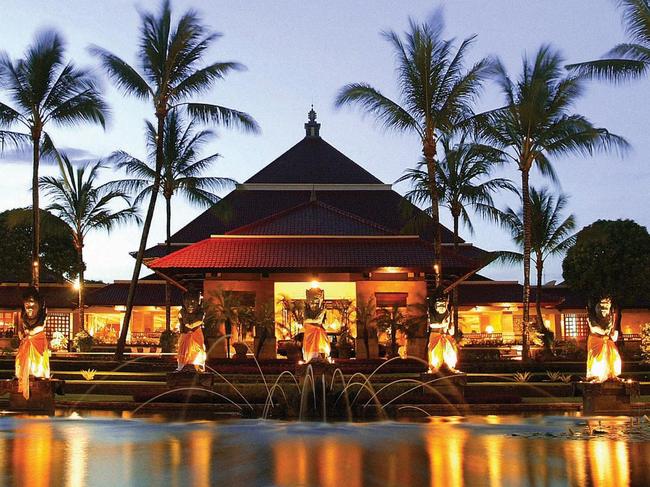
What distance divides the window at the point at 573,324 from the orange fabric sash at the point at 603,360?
3350cm

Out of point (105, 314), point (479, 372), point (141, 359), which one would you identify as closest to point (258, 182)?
point (105, 314)

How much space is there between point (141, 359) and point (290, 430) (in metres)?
16.7

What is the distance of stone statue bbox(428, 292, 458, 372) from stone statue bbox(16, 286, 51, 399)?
29.8ft

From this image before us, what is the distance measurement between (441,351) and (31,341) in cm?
963

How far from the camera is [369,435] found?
43.2ft

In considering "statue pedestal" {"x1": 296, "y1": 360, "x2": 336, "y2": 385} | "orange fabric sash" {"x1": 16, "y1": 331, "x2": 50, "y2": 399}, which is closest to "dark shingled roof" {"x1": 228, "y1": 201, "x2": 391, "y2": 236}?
"statue pedestal" {"x1": 296, "y1": 360, "x2": 336, "y2": 385}

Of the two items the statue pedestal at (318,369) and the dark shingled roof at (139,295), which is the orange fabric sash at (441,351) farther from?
the dark shingled roof at (139,295)

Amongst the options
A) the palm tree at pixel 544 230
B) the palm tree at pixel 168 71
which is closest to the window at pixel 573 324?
the palm tree at pixel 544 230

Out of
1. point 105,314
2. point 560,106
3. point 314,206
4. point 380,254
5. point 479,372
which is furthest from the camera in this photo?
point 105,314

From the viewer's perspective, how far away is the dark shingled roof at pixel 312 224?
33.8m

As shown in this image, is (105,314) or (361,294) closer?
(361,294)

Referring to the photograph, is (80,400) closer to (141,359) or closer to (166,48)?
(141,359)

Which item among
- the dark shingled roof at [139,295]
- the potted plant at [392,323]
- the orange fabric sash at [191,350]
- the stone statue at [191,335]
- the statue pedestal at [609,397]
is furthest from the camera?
the dark shingled roof at [139,295]

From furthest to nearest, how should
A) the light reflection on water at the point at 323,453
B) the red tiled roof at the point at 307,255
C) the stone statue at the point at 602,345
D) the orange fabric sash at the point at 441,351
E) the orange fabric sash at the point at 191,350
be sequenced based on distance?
the red tiled roof at the point at 307,255 < the orange fabric sash at the point at 191,350 < the orange fabric sash at the point at 441,351 < the stone statue at the point at 602,345 < the light reflection on water at the point at 323,453
